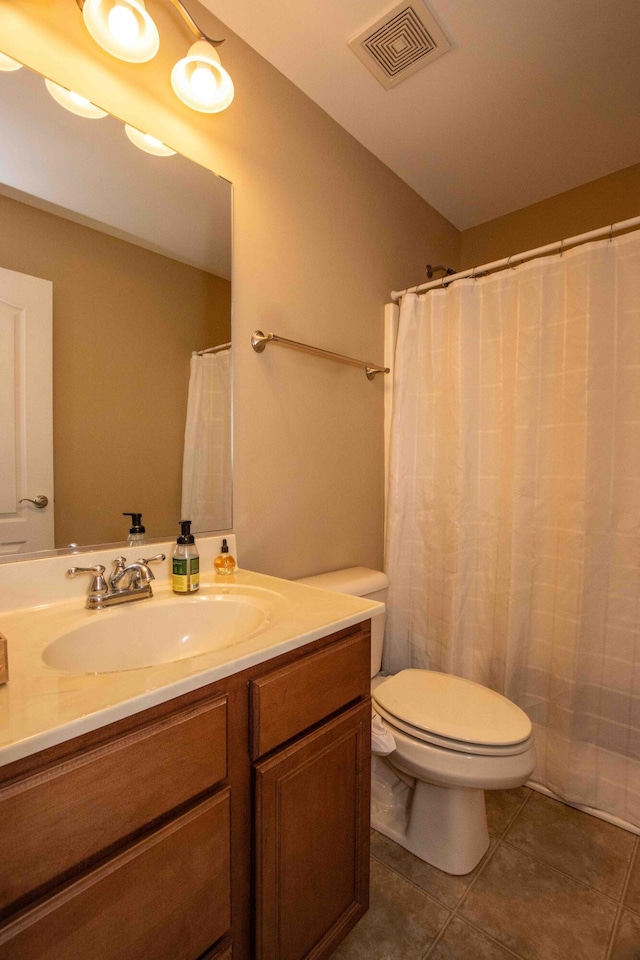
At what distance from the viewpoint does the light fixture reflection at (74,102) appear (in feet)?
3.28

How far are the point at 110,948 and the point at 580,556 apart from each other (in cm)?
152

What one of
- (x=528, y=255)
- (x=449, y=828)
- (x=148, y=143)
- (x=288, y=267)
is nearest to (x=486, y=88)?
(x=528, y=255)

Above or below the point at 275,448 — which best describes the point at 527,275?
above

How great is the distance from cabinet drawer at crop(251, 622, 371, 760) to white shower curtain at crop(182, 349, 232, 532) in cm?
55

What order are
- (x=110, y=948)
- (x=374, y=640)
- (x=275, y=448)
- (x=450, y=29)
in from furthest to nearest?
(x=374, y=640)
(x=275, y=448)
(x=450, y=29)
(x=110, y=948)

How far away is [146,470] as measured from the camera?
3.81 ft

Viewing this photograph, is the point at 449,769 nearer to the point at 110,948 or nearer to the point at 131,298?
the point at 110,948

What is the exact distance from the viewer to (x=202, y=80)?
1152 mm

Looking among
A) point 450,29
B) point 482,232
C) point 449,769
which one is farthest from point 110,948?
point 482,232

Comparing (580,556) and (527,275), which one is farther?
(527,275)

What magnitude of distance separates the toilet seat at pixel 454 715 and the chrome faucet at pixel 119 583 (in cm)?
81

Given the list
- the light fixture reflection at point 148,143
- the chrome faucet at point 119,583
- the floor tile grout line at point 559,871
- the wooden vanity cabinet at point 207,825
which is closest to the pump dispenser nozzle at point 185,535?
the chrome faucet at point 119,583

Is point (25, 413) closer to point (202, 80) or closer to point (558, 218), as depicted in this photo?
point (202, 80)

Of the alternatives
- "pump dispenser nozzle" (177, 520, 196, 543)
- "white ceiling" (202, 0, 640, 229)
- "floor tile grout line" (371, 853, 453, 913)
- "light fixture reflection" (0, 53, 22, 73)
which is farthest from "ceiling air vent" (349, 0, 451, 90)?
"floor tile grout line" (371, 853, 453, 913)
